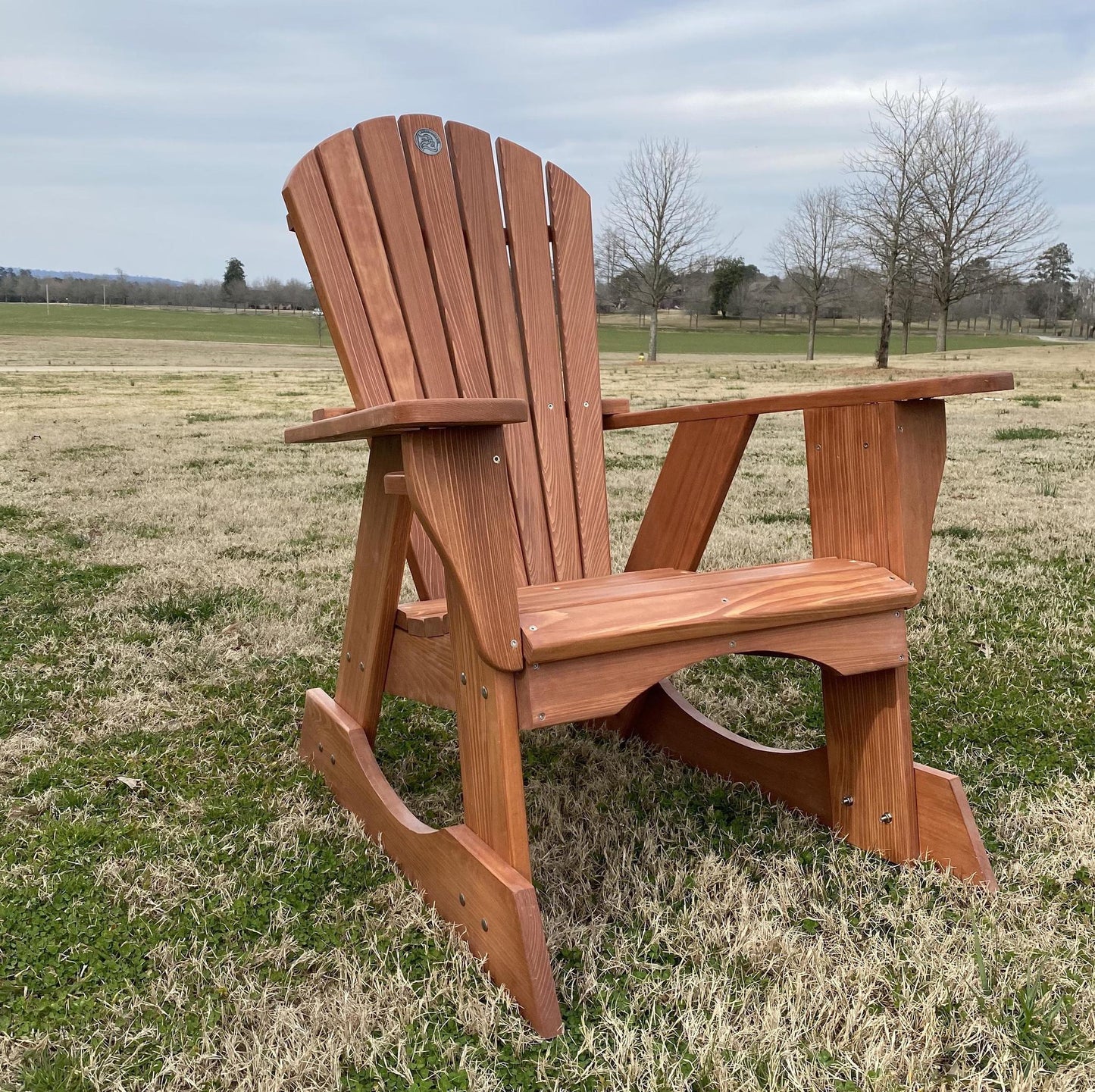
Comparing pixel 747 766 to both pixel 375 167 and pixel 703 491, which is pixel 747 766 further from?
pixel 375 167

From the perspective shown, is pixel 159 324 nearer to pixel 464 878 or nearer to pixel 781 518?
pixel 781 518

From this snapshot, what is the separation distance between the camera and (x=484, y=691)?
1.42m

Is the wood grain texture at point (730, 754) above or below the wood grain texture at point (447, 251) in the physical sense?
below

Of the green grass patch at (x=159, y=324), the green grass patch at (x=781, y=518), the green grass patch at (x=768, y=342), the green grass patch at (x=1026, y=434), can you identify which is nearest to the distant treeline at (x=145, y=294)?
the green grass patch at (x=159, y=324)

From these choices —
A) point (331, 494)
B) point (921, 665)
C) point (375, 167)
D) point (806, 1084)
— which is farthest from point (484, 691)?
point (331, 494)

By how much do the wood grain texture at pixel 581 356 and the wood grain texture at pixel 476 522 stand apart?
3.00 feet

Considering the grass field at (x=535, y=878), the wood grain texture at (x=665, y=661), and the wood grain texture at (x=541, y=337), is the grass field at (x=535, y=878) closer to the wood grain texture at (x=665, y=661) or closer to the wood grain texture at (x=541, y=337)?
the wood grain texture at (x=665, y=661)

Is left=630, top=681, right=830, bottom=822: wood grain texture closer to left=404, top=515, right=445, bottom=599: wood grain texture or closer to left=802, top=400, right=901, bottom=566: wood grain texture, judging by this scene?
left=802, top=400, right=901, bottom=566: wood grain texture

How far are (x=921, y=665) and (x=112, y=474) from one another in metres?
5.66

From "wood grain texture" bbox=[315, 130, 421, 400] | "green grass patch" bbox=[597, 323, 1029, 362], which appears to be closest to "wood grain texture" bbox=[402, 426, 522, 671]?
"wood grain texture" bbox=[315, 130, 421, 400]

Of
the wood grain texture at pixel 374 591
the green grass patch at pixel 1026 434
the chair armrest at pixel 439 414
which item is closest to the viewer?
the chair armrest at pixel 439 414

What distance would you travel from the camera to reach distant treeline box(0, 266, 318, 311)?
68.5 metres

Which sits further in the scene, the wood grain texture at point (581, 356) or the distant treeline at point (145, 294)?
the distant treeline at point (145, 294)

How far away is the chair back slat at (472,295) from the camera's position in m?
2.04
